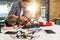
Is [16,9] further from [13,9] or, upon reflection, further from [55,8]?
[55,8]

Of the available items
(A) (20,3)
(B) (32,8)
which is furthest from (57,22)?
(A) (20,3)

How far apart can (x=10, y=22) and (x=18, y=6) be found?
0.66ft

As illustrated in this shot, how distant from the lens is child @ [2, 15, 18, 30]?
1.47 meters

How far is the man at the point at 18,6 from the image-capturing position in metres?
1.46

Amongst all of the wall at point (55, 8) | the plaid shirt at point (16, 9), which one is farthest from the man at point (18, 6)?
the wall at point (55, 8)

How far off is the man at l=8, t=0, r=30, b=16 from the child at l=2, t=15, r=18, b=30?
0.05 metres

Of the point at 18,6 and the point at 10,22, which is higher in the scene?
the point at 18,6

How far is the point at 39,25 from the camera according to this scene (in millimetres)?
1562

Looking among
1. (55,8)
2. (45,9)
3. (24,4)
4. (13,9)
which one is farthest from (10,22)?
(55,8)

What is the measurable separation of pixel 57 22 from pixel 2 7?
73 cm

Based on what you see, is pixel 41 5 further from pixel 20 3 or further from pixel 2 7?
pixel 2 7

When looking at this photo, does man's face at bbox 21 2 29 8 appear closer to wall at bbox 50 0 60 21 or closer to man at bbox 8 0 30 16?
man at bbox 8 0 30 16

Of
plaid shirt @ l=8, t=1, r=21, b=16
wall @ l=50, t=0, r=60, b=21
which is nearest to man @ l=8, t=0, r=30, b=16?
plaid shirt @ l=8, t=1, r=21, b=16

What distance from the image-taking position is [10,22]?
1.49 m
